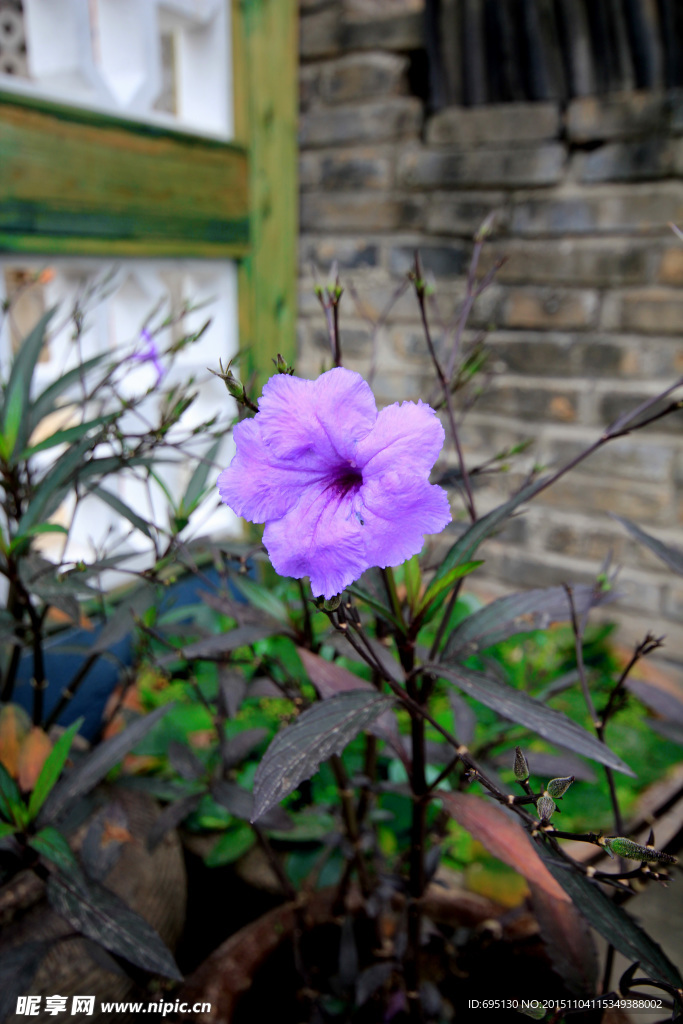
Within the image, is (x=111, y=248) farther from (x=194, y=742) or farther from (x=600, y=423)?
(x=600, y=423)

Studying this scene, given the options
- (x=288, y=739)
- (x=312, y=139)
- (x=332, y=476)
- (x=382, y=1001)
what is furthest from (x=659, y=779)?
(x=312, y=139)

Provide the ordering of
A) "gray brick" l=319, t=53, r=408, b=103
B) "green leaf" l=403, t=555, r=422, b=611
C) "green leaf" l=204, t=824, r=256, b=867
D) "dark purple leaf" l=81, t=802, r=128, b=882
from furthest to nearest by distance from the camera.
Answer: "gray brick" l=319, t=53, r=408, b=103 → "green leaf" l=204, t=824, r=256, b=867 → "dark purple leaf" l=81, t=802, r=128, b=882 → "green leaf" l=403, t=555, r=422, b=611

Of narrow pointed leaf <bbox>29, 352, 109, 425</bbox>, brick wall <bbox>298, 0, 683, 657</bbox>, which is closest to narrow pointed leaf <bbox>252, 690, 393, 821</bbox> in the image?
narrow pointed leaf <bbox>29, 352, 109, 425</bbox>

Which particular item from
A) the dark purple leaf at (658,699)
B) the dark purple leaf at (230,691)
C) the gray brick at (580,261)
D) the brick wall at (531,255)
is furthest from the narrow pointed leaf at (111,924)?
the gray brick at (580,261)

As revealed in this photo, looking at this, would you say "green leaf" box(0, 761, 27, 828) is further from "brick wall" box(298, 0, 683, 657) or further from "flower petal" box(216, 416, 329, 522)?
"brick wall" box(298, 0, 683, 657)

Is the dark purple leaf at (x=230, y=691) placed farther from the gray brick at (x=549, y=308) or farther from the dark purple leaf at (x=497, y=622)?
the gray brick at (x=549, y=308)
